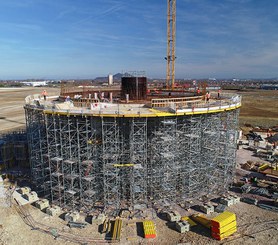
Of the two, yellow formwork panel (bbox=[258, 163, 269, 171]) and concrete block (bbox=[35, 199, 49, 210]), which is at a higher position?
yellow formwork panel (bbox=[258, 163, 269, 171])

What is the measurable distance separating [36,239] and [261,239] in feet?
51.2

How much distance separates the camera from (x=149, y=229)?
61.2 feet

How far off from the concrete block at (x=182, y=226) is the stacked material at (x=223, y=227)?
1755mm

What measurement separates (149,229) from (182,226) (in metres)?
2.39

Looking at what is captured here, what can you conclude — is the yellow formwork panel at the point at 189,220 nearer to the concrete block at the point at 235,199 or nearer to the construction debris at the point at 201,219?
the construction debris at the point at 201,219

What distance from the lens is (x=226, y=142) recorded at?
26828 mm

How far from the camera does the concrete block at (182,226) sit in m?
18.8

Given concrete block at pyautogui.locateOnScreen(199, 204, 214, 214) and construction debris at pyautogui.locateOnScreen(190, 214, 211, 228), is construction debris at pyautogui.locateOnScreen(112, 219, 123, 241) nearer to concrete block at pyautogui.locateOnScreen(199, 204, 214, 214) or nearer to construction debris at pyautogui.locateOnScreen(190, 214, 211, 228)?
construction debris at pyautogui.locateOnScreen(190, 214, 211, 228)

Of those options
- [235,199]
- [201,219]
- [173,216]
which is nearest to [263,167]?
[235,199]

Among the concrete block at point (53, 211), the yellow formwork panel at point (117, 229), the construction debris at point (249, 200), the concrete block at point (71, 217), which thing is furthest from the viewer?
the construction debris at point (249, 200)

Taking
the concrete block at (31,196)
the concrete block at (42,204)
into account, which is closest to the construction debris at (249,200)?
the concrete block at (42,204)

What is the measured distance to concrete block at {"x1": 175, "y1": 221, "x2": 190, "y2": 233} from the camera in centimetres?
1877

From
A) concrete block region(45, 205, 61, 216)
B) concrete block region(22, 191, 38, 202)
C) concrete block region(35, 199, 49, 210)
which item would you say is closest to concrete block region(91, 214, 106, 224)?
concrete block region(45, 205, 61, 216)

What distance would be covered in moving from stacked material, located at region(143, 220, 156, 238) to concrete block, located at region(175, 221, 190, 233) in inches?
70.6
